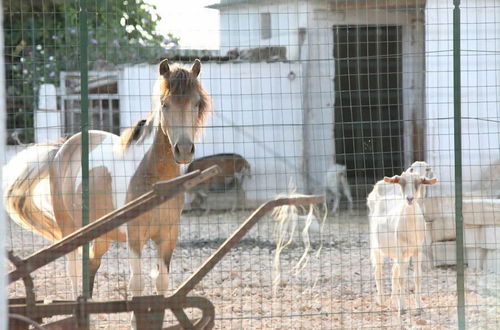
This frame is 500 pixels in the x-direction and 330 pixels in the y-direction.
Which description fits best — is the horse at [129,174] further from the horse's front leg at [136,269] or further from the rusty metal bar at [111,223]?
the rusty metal bar at [111,223]

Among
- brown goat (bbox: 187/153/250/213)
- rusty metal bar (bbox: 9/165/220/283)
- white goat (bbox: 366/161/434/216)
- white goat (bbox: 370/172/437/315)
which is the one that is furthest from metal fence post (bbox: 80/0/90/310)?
brown goat (bbox: 187/153/250/213)

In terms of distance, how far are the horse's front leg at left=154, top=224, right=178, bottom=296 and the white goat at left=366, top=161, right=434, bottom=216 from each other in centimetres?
294

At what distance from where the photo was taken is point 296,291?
8.27m

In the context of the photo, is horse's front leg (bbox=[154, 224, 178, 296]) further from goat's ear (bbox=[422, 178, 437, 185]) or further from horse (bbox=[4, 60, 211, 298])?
goat's ear (bbox=[422, 178, 437, 185])

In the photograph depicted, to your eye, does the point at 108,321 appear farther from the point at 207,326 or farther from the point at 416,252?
the point at 416,252

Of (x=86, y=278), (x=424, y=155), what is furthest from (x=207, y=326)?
(x=424, y=155)

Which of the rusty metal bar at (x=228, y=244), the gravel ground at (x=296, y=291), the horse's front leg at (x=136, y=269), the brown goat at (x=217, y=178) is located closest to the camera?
the rusty metal bar at (x=228, y=244)

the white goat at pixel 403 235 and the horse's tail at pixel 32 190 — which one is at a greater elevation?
the horse's tail at pixel 32 190

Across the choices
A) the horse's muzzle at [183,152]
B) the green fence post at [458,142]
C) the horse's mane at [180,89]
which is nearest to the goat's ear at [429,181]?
the green fence post at [458,142]

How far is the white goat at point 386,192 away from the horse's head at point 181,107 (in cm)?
303

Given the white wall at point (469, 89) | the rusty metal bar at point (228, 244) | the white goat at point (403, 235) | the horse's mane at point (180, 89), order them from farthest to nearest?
the white wall at point (469, 89), the white goat at point (403, 235), the horse's mane at point (180, 89), the rusty metal bar at point (228, 244)

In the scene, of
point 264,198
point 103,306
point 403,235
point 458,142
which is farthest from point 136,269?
point 264,198

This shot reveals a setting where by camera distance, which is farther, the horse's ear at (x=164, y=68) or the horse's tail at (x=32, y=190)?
the horse's tail at (x=32, y=190)

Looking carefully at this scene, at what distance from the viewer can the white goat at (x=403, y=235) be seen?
25.4ft
